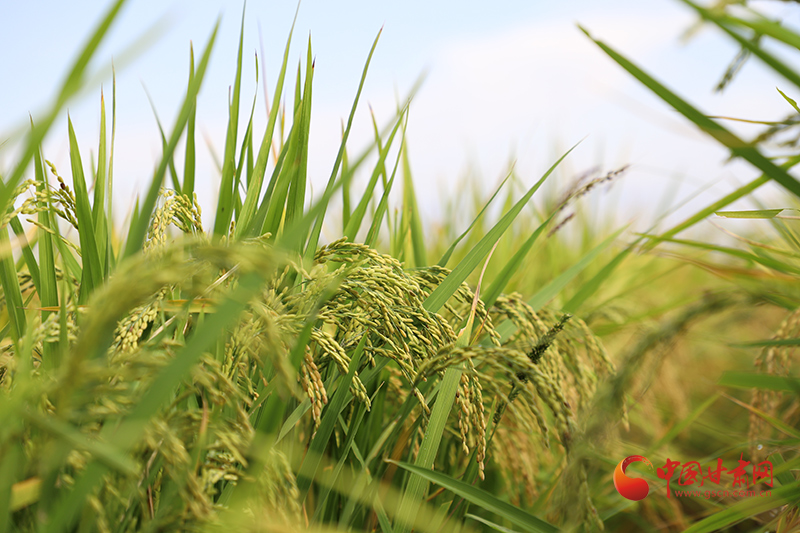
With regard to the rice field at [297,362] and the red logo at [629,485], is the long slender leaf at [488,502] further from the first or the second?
the red logo at [629,485]

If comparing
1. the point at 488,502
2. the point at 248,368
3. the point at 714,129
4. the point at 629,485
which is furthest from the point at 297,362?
the point at 629,485

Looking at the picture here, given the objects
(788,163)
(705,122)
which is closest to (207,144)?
(705,122)

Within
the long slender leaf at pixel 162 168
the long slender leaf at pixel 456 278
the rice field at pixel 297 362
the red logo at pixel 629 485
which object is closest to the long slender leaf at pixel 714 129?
the rice field at pixel 297 362

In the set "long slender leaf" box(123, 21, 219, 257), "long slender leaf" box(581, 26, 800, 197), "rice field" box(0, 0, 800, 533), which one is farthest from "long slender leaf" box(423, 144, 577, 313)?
"long slender leaf" box(123, 21, 219, 257)

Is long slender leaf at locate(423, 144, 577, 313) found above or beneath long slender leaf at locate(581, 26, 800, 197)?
beneath

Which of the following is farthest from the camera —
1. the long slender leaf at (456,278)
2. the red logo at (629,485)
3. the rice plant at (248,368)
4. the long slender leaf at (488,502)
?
the red logo at (629,485)

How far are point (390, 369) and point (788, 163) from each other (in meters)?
0.85

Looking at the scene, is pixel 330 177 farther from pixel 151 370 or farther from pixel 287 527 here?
pixel 287 527

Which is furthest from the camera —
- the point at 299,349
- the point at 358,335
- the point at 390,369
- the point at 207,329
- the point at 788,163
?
the point at 390,369

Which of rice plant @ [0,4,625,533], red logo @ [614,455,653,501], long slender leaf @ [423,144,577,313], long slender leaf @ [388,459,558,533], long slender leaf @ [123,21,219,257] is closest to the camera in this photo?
rice plant @ [0,4,625,533]

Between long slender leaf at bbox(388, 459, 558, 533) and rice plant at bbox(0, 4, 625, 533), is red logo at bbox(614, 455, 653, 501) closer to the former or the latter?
rice plant at bbox(0, 4, 625, 533)

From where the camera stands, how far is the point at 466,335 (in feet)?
3.28

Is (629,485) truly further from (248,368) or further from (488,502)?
(248,368)

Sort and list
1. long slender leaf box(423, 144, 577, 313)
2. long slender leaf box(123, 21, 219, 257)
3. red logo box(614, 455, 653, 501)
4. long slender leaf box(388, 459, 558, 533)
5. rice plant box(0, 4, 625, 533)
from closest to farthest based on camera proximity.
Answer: rice plant box(0, 4, 625, 533), long slender leaf box(123, 21, 219, 257), long slender leaf box(388, 459, 558, 533), long slender leaf box(423, 144, 577, 313), red logo box(614, 455, 653, 501)
